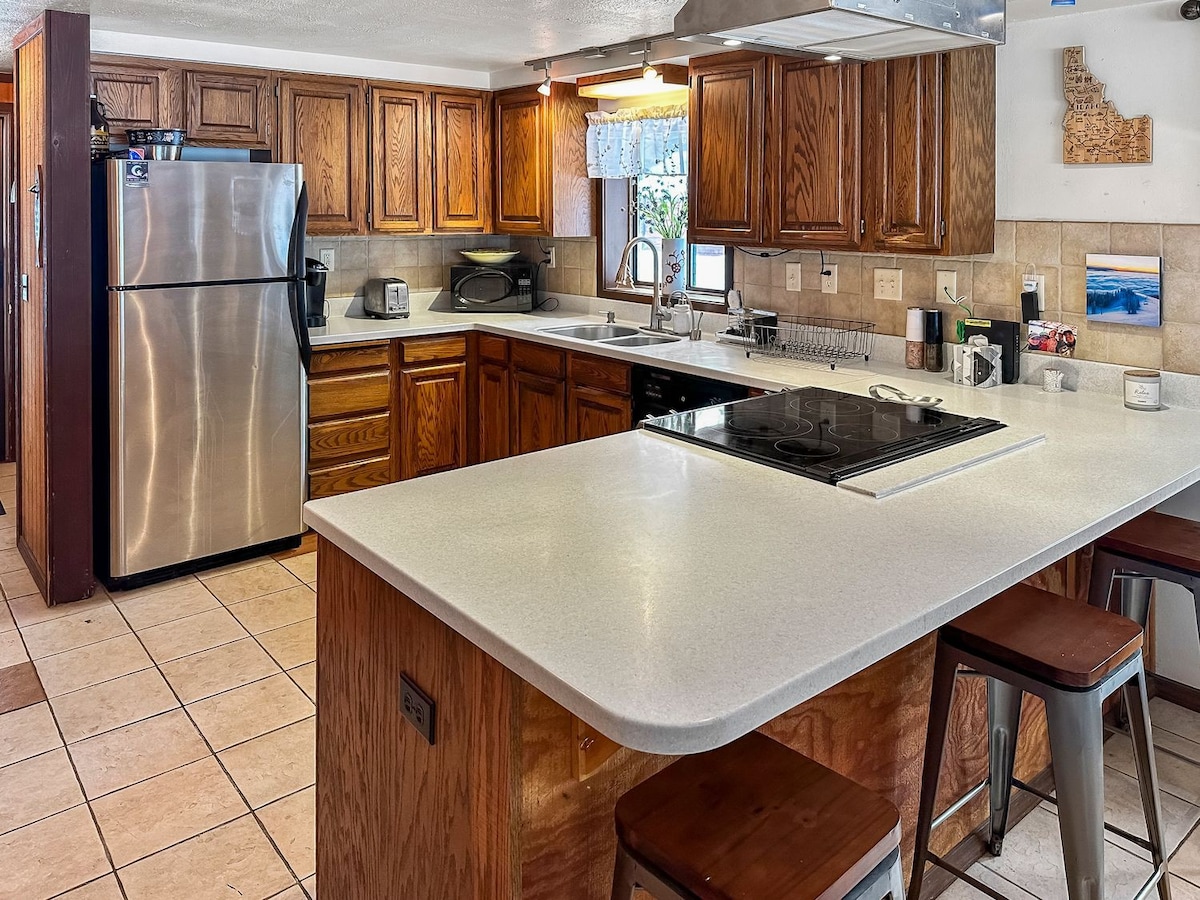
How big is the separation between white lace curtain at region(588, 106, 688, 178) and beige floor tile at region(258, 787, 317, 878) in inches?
123

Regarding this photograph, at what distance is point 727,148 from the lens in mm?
3547

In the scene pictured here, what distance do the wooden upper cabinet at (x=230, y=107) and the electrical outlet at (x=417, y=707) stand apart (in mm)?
3314

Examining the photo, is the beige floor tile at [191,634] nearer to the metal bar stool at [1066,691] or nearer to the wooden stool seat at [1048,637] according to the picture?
the metal bar stool at [1066,691]

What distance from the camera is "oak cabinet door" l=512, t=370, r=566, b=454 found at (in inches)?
165

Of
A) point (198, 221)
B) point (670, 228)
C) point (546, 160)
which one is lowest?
point (198, 221)

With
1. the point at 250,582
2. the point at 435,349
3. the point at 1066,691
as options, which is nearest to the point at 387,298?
the point at 435,349

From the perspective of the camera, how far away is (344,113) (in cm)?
436

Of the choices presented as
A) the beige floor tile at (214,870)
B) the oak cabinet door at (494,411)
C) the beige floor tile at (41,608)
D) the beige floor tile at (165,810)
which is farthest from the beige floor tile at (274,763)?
the oak cabinet door at (494,411)

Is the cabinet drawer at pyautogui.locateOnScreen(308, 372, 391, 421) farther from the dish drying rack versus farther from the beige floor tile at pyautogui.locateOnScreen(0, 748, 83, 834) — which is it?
the beige floor tile at pyautogui.locateOnScreen(0, 748, 83, 834)

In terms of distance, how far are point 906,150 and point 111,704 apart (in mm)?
2990

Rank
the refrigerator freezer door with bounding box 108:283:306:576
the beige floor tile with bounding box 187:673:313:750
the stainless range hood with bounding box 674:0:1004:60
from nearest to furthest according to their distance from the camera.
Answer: the stainless range hood with bounding box 674:0:1004:60 < the beige floor tile with bounding box 187:673:313:750 < the refrigerator freezer door with bounding box 108:283:306:576

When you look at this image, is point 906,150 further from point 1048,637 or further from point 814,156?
point 1048,637

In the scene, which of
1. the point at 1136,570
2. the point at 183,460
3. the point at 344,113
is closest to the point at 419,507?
the point at 1136,570

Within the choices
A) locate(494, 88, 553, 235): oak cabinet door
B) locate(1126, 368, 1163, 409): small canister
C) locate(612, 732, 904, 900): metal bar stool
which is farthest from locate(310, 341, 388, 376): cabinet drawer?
locate(612, 732, 904, 900): metal bar stool
